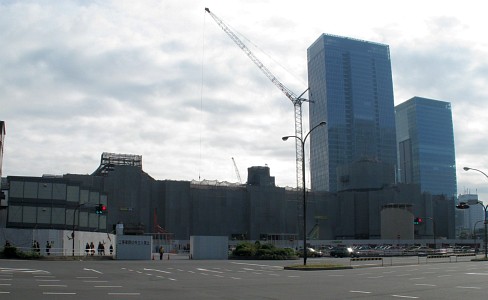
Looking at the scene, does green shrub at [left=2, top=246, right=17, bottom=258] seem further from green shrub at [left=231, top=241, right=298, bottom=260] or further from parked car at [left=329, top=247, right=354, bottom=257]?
parked car at [left=329, top=247, right=354, bottom=257]

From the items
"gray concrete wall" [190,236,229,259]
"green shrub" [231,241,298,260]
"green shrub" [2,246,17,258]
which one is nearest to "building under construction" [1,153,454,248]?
"gray concrete wall" [190,236,229,259]

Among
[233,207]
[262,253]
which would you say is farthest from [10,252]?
[233,207]

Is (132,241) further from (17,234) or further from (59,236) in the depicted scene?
(17,234)

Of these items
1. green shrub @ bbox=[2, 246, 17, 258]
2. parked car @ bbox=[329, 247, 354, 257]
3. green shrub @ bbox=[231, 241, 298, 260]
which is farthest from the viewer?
parked car @ bbox=[329, 247, 354, 257]

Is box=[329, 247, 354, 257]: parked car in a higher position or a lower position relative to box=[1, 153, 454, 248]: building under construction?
lower

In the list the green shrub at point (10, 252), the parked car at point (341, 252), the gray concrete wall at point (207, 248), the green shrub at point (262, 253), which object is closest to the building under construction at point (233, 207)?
the gray concrete wall at point (207, 248)

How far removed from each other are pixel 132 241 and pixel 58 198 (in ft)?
137

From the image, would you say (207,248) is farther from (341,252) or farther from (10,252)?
(10,252)

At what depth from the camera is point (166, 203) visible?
486 ft

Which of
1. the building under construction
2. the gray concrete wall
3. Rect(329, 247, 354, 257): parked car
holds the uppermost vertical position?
the building under construction

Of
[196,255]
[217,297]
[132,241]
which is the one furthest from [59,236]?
[217,297]

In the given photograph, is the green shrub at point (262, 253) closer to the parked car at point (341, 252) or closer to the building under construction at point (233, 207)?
the parked car at point (341, 252)

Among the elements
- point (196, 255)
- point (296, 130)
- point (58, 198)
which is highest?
point (296, 130)

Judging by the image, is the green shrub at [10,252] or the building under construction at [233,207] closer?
the green shrub at [10,252]
